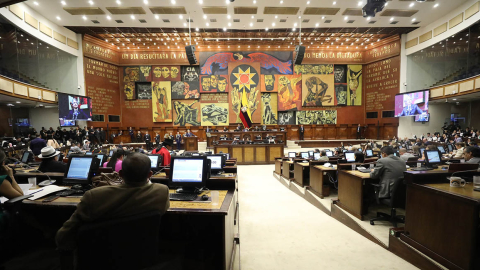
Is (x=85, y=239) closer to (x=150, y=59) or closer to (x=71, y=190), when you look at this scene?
(x=71, y=190)

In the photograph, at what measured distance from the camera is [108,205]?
1.28 metres

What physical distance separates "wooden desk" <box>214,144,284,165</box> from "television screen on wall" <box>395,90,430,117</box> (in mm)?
8486

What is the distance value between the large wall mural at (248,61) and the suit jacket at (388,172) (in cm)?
1360

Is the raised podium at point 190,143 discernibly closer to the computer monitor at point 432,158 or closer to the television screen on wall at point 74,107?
the television screen on wall at point 74,107

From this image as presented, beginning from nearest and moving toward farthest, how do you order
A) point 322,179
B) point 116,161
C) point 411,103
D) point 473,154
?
point 116,161, point 473,154, point 322,179, point 411,103

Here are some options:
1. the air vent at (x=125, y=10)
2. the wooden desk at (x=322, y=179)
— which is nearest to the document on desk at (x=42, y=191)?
the wooden desk at (x=322, y=179)

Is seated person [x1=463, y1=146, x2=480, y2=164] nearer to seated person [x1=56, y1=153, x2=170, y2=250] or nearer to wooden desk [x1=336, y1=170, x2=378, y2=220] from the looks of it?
wooden desk [x1=336, y1=170, x2=378, y2=220]

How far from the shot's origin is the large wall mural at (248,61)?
620 inches

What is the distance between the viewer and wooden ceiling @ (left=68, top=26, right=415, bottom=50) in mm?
13336

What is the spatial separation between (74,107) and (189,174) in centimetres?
1269

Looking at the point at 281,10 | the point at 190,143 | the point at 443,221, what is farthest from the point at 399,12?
the point at 190,143

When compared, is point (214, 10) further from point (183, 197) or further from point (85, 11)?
point (183, 197)

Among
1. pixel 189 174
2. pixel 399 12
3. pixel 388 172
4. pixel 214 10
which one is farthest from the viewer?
pixel 399 12

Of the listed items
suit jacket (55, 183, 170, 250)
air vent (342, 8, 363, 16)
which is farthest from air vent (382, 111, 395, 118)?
suit jacket (55, 183, 170, 250)
